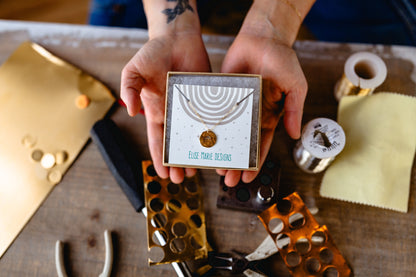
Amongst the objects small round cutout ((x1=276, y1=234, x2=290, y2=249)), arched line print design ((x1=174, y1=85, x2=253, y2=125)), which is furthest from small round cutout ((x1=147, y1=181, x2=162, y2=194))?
small round cutout ((x1=276, y1=234, x2=290, y2=249))

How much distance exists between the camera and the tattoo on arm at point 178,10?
89 centimetres

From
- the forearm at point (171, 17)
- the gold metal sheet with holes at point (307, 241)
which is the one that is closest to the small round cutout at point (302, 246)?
the gold metal sheet with holes at point (307, 241)

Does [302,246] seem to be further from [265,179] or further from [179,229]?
[179,229]

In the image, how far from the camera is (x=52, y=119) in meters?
0.89

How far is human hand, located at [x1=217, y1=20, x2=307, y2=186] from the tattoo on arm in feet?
0.60

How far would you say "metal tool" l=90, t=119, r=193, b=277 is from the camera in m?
0.78

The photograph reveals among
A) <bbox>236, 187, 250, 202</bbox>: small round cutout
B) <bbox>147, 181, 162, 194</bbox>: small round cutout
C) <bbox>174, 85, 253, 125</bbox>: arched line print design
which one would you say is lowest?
<bbox>236, 187, 250, 202</bbox>: small round cutout

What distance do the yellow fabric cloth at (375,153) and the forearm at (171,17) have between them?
473 mm

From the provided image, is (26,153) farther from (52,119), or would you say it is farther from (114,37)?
(114,37)

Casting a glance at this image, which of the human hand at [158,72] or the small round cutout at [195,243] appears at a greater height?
the human hand at [158,72]

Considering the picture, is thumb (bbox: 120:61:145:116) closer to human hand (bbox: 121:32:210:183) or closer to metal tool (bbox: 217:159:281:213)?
human hand (bbox: 121:32:210:183)

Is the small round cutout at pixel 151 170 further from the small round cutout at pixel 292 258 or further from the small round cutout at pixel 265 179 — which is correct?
the small round cutout at pixel 292 258

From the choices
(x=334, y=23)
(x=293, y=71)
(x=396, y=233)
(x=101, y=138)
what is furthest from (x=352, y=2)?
(x=101, y=138)

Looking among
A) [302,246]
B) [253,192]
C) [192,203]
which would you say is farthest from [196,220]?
[302,246]
